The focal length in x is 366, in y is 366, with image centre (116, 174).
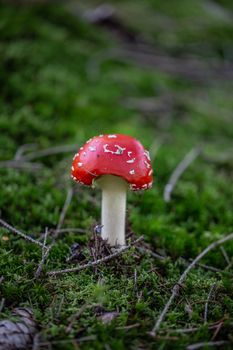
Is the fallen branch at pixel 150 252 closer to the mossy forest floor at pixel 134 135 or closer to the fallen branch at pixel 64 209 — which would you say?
the mossy forest floor at pixel 134 135

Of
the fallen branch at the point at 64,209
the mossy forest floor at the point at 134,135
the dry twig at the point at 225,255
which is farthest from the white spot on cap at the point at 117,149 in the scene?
the dry twig at the point at 225,255

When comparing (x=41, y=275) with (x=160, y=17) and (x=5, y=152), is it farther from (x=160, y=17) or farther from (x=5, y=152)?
(x=160, y=17)

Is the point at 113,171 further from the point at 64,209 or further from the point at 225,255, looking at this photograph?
the point at 225,255

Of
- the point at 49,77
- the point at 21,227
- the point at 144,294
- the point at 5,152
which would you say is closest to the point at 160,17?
the point at 49,77

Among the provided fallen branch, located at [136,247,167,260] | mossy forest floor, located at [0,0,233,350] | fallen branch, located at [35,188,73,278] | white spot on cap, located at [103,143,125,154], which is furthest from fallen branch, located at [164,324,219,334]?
white spot on cap, located at [103,143,125,154]

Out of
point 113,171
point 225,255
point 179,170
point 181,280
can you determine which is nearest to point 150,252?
point 181,280

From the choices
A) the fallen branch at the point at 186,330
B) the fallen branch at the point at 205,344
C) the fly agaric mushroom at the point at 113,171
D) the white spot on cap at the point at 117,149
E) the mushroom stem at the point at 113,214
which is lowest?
the fallen branch at the point at 205,344

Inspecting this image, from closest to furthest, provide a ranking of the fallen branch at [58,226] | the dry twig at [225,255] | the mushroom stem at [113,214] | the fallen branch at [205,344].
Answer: the fallen branch at [205,344]
the fallen branch at [58,226]
the mushroom stem at [113,214]
the dry twig at [225,255]

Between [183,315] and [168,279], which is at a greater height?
[168,279]
